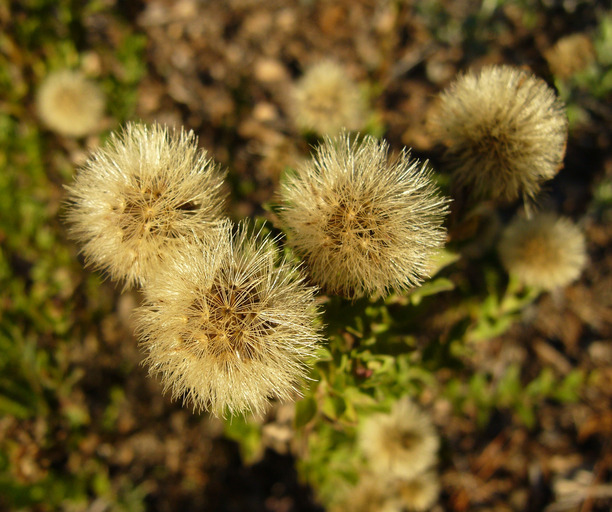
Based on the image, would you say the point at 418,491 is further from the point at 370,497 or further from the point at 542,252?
the point at 542,252

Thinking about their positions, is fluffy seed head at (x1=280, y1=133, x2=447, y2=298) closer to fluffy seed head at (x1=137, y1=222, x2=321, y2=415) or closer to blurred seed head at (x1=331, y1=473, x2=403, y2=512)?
fluffy seed head at (x1=137, y1=222, x2=321, y2=415)

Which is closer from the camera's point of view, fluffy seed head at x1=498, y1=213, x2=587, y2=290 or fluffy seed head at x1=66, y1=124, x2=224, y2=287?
fluffy seed head at x1=66, y1=124, x2=224, y2=287

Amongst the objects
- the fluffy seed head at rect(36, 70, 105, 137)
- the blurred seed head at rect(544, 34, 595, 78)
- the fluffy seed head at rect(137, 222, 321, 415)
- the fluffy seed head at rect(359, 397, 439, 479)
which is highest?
the blurred seed head at rect(544, 34, 595, 78)

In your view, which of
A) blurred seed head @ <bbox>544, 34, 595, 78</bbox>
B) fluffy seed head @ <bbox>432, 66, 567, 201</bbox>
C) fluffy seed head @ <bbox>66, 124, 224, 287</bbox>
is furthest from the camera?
blurred seed head @ <bbox>544, 34, 595, 78</bbox>

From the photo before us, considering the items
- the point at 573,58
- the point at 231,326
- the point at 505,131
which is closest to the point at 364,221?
the point at 231,326

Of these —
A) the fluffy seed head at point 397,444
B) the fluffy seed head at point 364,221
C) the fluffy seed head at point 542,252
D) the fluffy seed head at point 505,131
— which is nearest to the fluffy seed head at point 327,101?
the fluffy seed head at point 542,252

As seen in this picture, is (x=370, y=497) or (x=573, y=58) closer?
(x=370, y=497)

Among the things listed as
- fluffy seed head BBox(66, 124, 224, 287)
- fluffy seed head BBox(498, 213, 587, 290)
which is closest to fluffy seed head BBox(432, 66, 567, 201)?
fluffy seed head BBox(498, 213, 587, 290)

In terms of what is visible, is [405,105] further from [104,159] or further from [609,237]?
[104,159]
